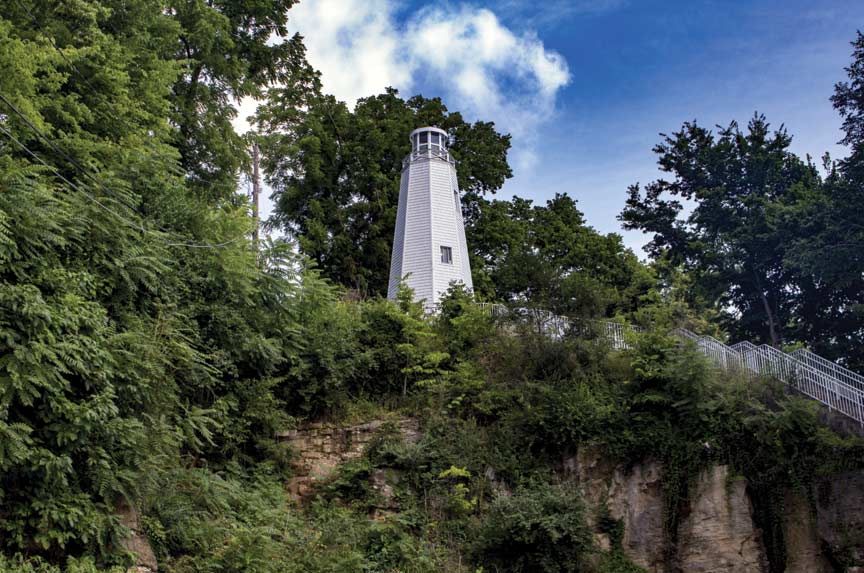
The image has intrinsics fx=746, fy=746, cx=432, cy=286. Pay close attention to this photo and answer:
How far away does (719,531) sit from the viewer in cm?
1359

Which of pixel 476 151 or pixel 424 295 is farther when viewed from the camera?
pixel 476 151

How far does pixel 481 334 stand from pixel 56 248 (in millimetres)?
10161

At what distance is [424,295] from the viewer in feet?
78.3

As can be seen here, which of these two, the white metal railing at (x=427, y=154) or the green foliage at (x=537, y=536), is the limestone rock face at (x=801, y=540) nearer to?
the green foliage at (x=537, y=536)

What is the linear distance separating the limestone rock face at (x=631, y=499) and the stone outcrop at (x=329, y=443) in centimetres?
363

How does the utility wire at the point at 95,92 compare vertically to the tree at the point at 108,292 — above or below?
above

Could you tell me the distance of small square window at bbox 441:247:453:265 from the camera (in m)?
24.7

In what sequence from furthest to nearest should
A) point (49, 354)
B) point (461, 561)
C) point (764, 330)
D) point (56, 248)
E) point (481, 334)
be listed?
point (764, 330) < point (481, 334) < point (461, 561) < point (56, 248) < point (49, 354)

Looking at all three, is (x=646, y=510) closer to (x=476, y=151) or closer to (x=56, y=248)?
(x=56, y=248)

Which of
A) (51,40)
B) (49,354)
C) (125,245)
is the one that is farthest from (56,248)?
(51,40)

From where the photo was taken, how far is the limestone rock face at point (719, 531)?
13352 mm

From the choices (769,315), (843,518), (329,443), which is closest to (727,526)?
(843,518)

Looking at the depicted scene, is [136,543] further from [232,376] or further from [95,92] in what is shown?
[95,92]

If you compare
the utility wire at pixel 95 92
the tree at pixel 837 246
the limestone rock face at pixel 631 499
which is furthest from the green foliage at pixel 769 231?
the utility wire at pixel 95 92
